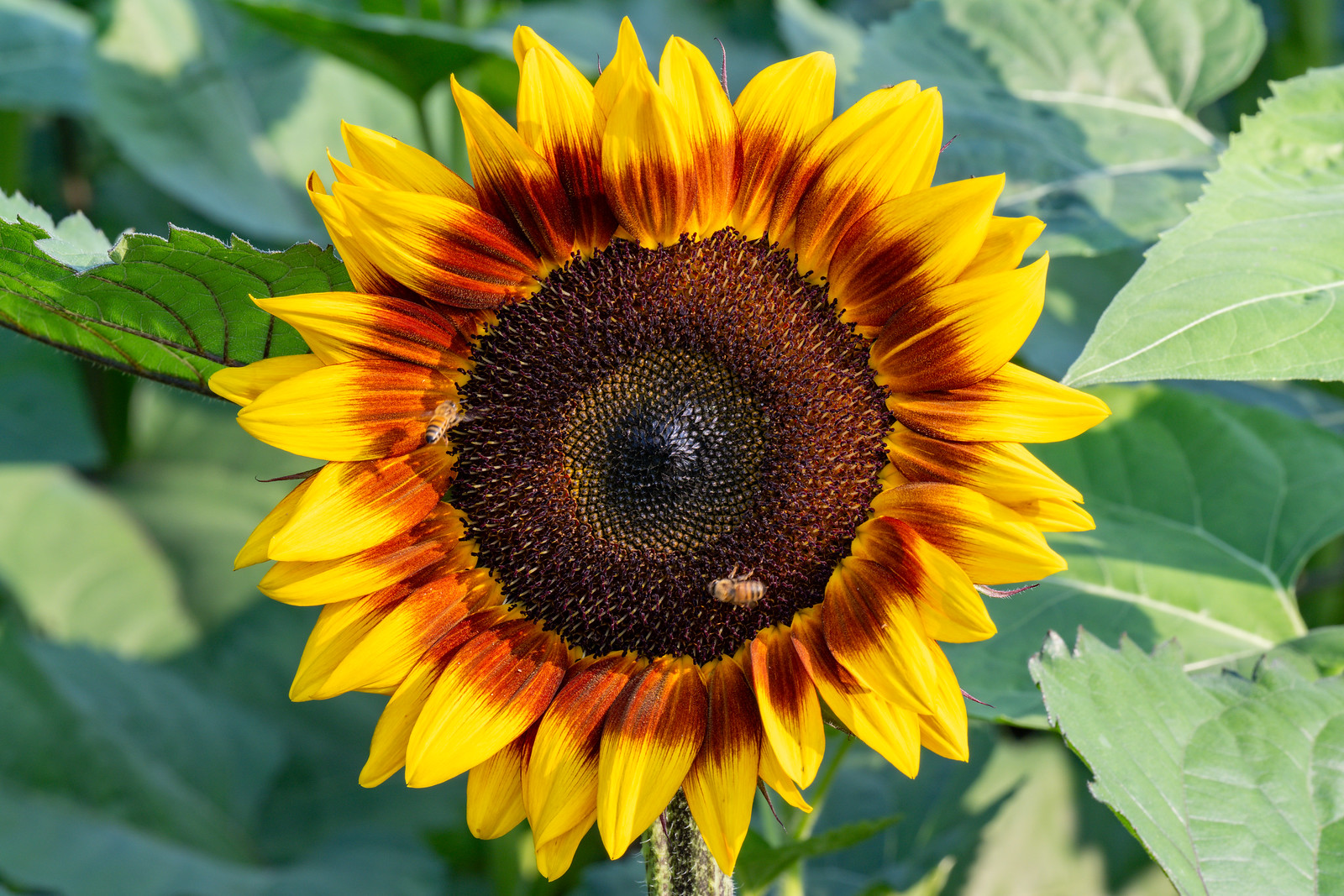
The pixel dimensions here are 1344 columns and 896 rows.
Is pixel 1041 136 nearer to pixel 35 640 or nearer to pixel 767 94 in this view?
pixel 767 94

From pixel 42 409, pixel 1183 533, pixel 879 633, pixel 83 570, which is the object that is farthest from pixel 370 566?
pixel 42 409

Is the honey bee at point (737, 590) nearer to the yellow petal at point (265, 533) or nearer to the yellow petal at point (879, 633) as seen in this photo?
the yellow petal at point (879, 633)

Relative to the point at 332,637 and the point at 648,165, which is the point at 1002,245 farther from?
the point at 332,637

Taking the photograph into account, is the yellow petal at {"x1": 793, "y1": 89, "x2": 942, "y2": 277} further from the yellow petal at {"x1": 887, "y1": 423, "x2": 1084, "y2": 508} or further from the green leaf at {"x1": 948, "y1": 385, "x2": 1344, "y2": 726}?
the green leaf at {"x1": 948, "y1": 385, "x2": 1344, "y2": 726}

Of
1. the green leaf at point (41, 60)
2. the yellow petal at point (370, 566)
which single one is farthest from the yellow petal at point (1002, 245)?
the green leaf at point (41, 60)

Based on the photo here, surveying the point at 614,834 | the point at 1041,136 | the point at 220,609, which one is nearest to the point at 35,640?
the point at 220,609
